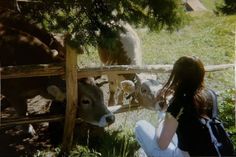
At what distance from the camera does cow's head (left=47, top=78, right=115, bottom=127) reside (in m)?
5.32

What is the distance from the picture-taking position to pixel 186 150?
3971 mm

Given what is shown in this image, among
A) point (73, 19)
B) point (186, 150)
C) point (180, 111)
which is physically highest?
point (73, 19)

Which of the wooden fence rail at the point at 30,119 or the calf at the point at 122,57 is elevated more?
the calf at the point at 122,57

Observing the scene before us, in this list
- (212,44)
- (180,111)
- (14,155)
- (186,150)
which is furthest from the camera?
(212,44)

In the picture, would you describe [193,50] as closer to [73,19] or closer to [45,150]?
[45,150]

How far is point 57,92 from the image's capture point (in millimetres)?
5398

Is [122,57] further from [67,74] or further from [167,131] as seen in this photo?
[167,131]

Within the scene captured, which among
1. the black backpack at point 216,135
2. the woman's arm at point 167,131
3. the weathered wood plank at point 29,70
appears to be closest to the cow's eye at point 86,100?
the weathered wood plank at point 29,70

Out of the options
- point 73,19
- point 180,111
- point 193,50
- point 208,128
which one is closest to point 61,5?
point 73,19

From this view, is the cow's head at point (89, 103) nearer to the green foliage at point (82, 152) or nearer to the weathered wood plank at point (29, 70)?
the green foliage at point (82, 152)

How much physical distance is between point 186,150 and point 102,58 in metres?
3.26

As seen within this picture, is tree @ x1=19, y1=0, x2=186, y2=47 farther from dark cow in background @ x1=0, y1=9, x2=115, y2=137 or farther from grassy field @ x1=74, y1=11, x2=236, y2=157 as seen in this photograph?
grassy field @ x1=74, y1=11, x2=236, y2=157

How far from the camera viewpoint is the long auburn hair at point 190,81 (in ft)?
12.5

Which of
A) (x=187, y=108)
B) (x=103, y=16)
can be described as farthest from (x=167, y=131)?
(x=103, y=16)
